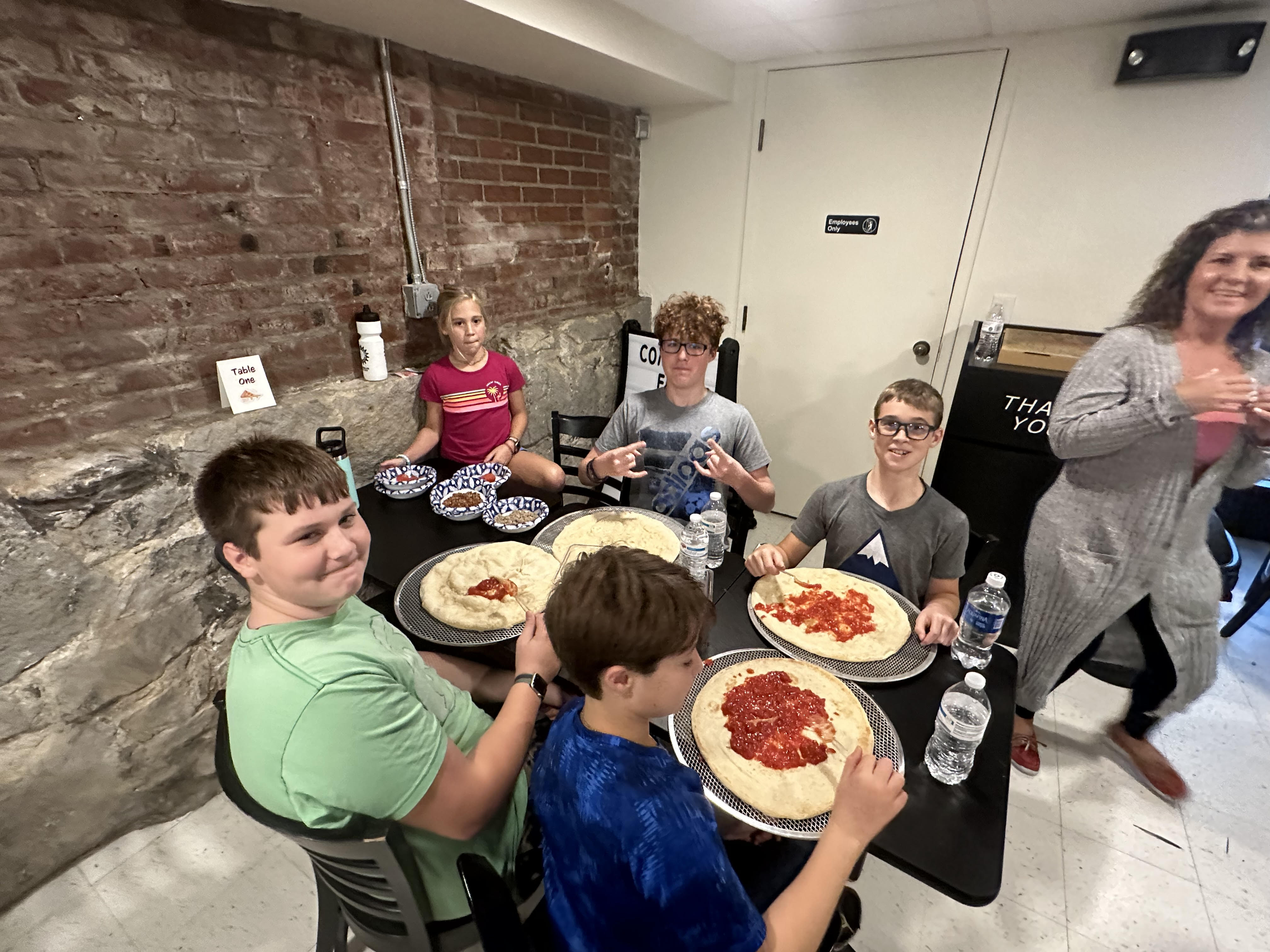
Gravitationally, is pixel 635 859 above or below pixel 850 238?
below

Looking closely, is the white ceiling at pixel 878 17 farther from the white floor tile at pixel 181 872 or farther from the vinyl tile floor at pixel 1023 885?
the white floor tile at pixel 181 872

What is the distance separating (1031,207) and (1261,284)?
1.57 meters

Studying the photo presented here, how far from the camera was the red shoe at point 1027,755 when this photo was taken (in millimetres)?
1898

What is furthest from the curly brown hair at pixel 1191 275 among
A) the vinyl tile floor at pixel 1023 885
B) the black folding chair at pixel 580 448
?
the black folding chair at pixel 580 448

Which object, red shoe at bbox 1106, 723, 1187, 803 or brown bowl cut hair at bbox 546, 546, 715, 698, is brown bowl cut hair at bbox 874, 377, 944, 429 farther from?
red shoe at bbox 1106, 723, 1187, 803

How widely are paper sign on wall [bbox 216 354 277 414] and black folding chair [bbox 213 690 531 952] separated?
980 millimetres

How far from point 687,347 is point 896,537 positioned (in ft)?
2.95

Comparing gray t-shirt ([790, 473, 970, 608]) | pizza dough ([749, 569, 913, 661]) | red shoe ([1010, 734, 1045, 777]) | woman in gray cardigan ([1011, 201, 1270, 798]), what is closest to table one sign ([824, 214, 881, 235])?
woman in gray cardigan ([1011, 201, 1270, 798])

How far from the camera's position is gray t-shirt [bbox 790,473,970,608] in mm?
1524

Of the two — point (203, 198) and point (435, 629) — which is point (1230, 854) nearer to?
point (435, 629)

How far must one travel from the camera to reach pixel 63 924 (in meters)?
1.50

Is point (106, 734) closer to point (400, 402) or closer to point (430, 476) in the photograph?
point (430, 476)

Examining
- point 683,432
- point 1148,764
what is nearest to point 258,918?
point 683,432

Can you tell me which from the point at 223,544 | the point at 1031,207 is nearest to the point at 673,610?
the point at 223,544
